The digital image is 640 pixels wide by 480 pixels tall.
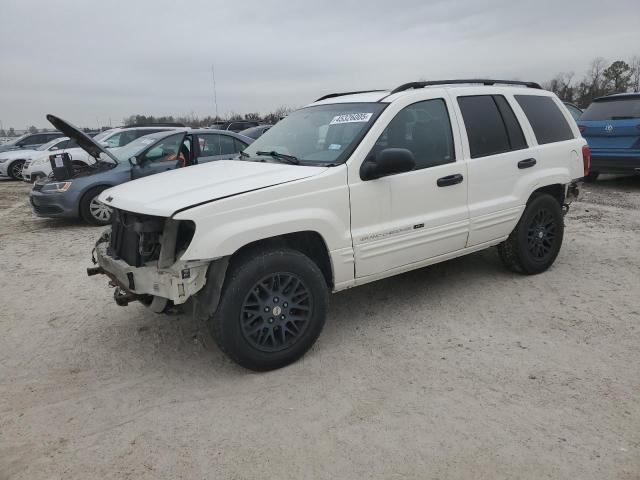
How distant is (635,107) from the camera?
895 centimetres

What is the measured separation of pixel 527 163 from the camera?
187 inches

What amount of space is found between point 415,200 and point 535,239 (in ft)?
5.92

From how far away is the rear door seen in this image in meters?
4.38

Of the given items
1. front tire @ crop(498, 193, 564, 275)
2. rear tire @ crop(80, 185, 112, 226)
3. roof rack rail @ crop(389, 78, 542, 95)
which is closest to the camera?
roof rack rail @ crop(389, 78, 542, 95)

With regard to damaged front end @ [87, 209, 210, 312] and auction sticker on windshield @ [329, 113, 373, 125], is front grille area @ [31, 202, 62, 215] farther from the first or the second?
auction sticker on windshield @ [329, 113, 373, 125]

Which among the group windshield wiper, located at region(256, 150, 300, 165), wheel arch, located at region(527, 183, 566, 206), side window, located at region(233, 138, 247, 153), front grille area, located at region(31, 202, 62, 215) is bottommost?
front grille area, located at region(31, 202, 62, 215)

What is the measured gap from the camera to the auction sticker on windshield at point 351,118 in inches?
155

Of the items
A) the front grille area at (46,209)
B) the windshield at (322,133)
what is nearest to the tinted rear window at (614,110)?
the windshield at (322,133)

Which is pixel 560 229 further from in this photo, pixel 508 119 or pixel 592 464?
pixel 592 464

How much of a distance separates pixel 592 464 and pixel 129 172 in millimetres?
7778

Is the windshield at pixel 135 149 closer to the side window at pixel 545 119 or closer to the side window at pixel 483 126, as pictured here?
the side window at pixel 483 126

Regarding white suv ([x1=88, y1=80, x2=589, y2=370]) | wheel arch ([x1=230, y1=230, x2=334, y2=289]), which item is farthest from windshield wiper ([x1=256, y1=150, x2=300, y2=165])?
wheel arch ([x1=230, y1=230, x2=334, y2=289])

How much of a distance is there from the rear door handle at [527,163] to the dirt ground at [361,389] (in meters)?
1.14

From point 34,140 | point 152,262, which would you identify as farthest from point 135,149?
point 34,140
